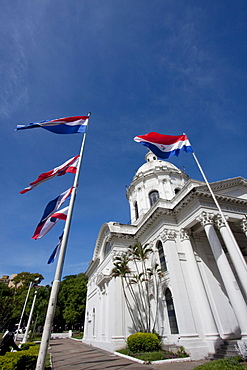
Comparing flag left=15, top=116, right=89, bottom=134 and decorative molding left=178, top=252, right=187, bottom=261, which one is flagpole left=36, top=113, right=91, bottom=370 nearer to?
flag left=15, top=116, right=89, bottom=134

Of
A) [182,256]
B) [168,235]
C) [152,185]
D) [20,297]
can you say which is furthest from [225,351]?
[20,297]

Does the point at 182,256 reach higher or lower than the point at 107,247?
lower

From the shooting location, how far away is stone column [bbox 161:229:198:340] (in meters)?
13.1

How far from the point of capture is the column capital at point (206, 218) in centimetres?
1453

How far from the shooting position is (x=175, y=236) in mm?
16906

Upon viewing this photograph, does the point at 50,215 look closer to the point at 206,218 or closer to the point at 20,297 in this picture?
the point at 206,218

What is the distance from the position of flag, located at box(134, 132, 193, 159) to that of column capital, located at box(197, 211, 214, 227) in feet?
17.3

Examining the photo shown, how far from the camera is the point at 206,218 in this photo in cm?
1466

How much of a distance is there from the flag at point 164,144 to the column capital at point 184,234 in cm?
749

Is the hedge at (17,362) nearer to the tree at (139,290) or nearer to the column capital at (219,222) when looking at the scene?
the tree at (139,290)

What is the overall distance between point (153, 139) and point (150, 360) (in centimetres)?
1296

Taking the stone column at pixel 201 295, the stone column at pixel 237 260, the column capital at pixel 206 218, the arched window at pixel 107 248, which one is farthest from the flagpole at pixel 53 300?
the arched window at pixel 107 248

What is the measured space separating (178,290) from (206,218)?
18.4 ft

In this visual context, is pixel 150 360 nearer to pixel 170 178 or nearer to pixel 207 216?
pixel 207 216
